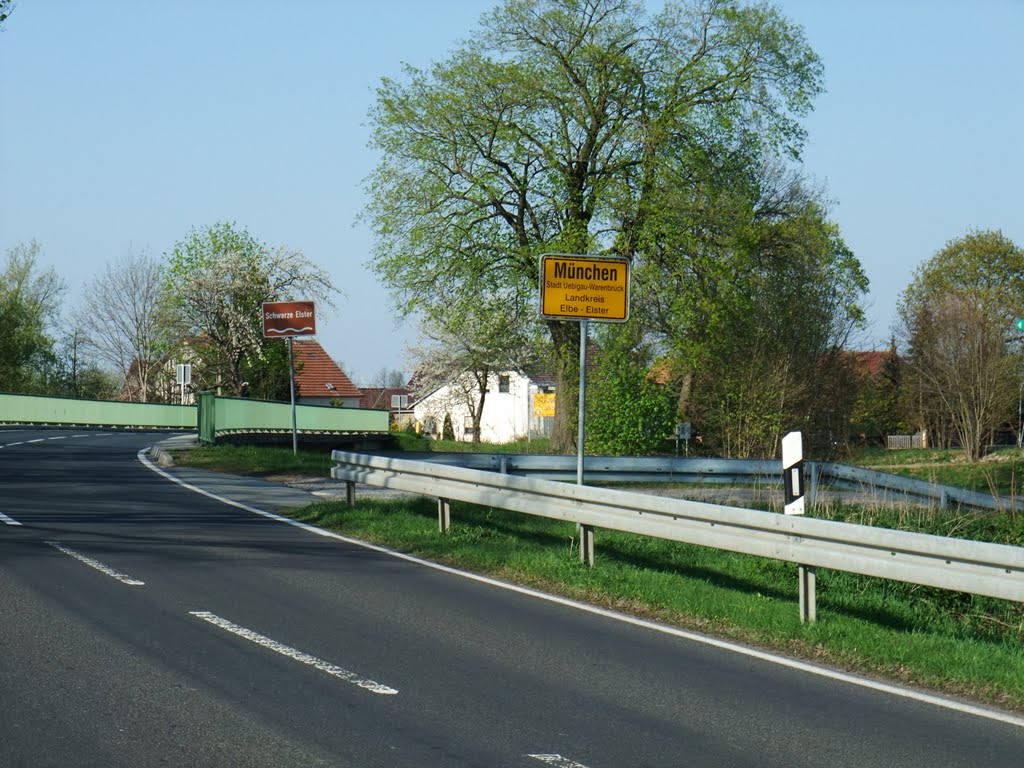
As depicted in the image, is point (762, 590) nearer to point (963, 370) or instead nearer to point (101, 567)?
point (101, 567)

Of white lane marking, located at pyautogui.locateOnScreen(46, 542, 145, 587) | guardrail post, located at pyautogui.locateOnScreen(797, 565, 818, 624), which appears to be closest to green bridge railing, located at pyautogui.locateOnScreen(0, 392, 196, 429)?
white lane marking, located at pyautogui.locateOnScreen(46, 542, 145, 587)

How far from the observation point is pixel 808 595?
8.49m

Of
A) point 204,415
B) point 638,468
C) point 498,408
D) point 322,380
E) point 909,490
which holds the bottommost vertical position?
point 909,490

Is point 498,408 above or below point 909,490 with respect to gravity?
above

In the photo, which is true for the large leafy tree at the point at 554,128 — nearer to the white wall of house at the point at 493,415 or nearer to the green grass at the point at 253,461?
the green grass at the point at 253,461

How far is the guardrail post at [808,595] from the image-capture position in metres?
8.41

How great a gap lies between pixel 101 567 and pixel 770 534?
5.47m

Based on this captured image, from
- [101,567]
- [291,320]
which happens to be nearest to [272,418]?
[291,320]

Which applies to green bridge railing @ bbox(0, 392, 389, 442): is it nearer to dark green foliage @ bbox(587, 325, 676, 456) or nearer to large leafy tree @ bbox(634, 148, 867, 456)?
dark green foliage @ bbox(587, 325, 676, 456)

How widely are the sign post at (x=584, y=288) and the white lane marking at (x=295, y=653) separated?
4.83 metres

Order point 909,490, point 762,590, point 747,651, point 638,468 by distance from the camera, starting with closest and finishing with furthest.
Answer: point 747,651
point 762,590
point 909,490
point 638,468

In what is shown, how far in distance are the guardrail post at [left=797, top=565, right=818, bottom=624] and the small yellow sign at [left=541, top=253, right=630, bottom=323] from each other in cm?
410

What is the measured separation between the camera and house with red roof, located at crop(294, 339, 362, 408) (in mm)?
89463

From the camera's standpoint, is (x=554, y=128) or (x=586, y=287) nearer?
(x=586, y=287)
